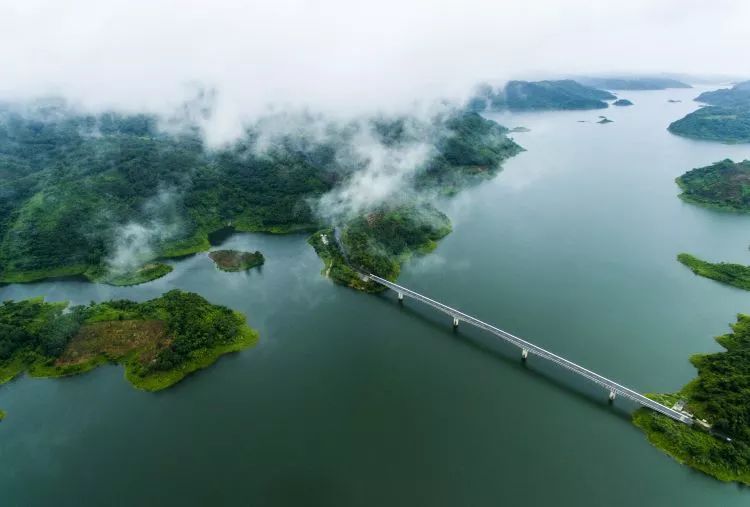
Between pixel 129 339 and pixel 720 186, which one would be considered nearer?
pixel 129 339

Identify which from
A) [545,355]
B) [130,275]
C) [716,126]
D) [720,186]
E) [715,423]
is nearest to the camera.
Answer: [715,423]

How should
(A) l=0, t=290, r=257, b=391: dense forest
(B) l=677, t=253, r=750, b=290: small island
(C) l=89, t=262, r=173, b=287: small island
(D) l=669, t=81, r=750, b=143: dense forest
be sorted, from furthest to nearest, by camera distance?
(D) l=669, t=81, r=750, b=143: dense forest
(C) l=89, t=262, r=173, b=287: small island
(B) l=677, t=253, r=750, b=290: small island
(A) l=0, t=290, r=257, b=391: dense forest

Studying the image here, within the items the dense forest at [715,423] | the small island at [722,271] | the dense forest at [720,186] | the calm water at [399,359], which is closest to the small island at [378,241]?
the calm water at [399,359]

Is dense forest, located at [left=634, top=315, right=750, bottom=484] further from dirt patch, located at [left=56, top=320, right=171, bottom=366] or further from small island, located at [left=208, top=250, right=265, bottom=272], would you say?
small island, located at [left=208, top=250, right=265, bottom=272]

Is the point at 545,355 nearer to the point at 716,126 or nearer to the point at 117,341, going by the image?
the point at 117,341

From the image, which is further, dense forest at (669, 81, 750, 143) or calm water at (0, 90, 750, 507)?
dense forest at (669, 81, 750, 143)

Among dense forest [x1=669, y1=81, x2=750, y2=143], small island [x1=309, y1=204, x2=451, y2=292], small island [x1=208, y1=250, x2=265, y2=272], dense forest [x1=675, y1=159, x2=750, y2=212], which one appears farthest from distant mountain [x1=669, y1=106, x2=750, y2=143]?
small island [x1=208, y1=250, x2=265, y2=272]

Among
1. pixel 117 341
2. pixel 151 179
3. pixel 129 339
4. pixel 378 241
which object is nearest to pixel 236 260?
pixel 129 339

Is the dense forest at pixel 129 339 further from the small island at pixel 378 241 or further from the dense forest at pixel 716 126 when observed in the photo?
the dense forest at pixel 716 126
